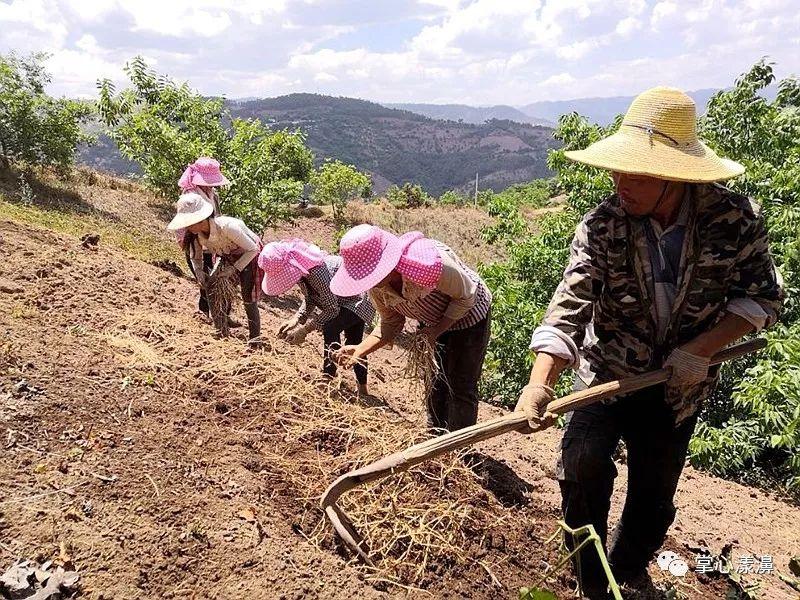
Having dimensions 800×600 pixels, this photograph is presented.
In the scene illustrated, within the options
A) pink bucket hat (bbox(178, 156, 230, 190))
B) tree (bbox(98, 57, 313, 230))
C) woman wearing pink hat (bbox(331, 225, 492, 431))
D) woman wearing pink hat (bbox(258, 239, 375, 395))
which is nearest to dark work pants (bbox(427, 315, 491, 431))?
woman wearing pink hat (bbox(331, 225, 492, 431))

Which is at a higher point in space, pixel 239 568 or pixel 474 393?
pixel 474 393

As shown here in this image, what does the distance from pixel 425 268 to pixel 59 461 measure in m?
1.69

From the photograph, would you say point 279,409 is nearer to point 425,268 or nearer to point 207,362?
point 207,362

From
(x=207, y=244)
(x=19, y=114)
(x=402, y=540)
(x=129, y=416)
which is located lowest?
(x=402, y=540)

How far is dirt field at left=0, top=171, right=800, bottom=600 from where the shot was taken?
83.5 inches

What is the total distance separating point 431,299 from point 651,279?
1089mm

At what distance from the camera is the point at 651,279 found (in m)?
1.89

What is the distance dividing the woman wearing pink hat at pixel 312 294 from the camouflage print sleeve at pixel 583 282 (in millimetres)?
1888

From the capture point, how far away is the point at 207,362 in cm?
367

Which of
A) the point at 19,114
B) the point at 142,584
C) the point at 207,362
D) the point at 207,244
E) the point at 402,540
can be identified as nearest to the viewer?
the point at 142,584

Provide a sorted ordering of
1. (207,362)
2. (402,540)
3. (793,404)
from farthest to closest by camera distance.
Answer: (207,362) < (793,404) < (402,540)

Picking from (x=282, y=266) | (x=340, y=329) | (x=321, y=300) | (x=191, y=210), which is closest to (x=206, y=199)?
(x=191, y=210)

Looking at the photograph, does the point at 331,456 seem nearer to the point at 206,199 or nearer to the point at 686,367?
the point at 686,367

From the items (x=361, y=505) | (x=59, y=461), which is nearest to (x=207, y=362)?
(x=59, y=461)
